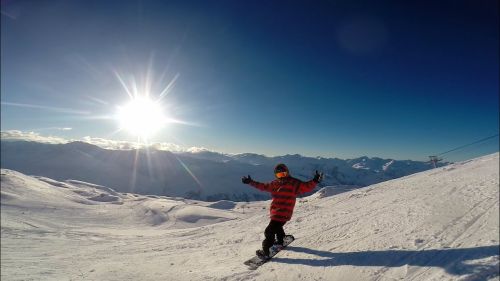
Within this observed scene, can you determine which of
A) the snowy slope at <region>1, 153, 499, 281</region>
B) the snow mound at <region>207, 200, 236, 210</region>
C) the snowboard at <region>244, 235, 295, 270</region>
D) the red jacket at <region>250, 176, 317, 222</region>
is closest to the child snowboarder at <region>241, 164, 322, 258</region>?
the red jacket at <region>250, 176, 317, 222</region>

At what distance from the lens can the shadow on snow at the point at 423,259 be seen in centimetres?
511

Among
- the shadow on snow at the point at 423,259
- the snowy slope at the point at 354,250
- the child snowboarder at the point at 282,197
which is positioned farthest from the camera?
the child snowboarder at the point at 282,197

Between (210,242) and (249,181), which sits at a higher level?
(249,181)

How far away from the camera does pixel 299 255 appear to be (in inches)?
284

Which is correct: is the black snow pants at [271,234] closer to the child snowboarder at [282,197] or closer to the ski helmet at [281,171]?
the child snowboarder at [282,197]

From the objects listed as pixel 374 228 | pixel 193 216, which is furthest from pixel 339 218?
pixel 193 216

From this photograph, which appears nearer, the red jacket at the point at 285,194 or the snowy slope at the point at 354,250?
the snowy slope at the point at 354,250

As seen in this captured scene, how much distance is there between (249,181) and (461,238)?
4617mm

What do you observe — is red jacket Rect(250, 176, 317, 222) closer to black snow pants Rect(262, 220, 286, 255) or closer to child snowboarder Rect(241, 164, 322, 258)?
child snowboarder Rect(241, 164, 322, 258)

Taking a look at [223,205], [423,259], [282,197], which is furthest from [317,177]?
[223,205]

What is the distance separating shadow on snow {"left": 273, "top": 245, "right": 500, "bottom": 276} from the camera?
16.8 feet

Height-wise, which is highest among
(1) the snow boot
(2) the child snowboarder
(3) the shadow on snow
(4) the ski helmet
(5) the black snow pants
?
(4) the ski helmet

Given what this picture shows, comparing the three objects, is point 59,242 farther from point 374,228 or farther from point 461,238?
point 461,238

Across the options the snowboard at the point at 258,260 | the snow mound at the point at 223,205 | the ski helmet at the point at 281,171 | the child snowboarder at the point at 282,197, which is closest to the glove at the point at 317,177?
the child snowboarder at the point at 282,197
